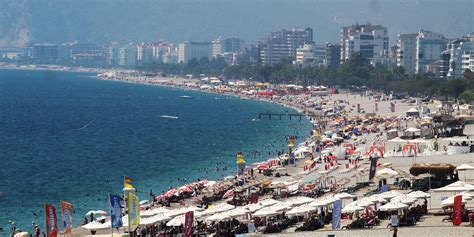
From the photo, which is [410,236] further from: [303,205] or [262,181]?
[262,181]

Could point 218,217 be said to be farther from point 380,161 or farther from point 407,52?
point 407,52

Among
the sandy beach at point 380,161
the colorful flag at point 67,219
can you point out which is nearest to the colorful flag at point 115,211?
the colorful flag at point 67,219

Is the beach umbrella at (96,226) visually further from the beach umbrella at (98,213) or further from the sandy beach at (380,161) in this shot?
the beach umbrella at (98,213)

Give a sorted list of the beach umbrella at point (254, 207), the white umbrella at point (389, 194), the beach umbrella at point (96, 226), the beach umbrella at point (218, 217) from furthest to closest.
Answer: the beach umbrella at point (254, 207) → the white umbrella at point (389, 194) → the beach umbrella at point (96, 226) → the beach umbrella at point (218, 217)

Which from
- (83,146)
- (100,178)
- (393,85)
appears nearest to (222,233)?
(100,178)

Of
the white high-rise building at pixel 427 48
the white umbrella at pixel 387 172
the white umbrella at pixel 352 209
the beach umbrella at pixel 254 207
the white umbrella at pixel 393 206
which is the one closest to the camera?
the white umbrella at pixel 393 206

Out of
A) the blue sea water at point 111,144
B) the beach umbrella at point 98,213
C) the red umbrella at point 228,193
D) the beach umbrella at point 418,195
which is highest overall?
the beach umbrella at point 418,195

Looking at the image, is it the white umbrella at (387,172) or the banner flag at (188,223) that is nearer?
the banner flag at (188,223)

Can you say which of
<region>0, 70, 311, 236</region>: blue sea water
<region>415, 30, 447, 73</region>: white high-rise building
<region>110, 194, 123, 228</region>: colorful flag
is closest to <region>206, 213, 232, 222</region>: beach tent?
<region>110, 194, 123, 228</region>: colorful flag
